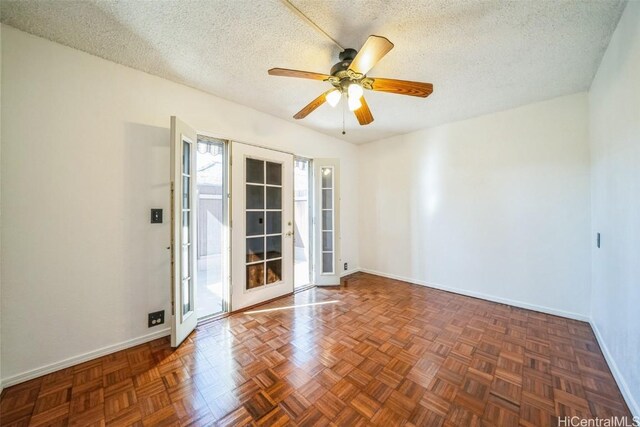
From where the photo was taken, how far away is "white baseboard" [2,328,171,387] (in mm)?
1640

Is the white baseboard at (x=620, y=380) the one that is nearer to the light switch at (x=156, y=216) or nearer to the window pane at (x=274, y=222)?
the window pane at (x=274, y=222)

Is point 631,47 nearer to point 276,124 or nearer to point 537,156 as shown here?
point 537,156

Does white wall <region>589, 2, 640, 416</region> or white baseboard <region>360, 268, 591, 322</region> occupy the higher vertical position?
white wall <region>589, 2, 640, 416</region>

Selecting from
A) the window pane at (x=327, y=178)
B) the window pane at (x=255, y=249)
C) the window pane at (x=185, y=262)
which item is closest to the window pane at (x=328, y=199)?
the window pane at (x=327, y=178)

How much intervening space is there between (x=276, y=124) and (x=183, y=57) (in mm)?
1366

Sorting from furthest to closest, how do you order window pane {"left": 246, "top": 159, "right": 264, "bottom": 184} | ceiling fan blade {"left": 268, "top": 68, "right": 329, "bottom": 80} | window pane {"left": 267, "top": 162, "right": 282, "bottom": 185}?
window pane {"left": 267, "top": 162, "right": 282, "bottom": 185}, window pane {"left": 246, "top": 159, "right": 264, "bottom": 184}, ceiling fan blade {"left": 268, "top": 68, "right": 329, "bottom": 80}

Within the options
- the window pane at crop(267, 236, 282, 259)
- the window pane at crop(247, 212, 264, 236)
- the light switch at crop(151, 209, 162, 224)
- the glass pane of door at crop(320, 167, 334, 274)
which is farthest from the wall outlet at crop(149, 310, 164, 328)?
the glass pane of door at crop(320, 167, 334, 274)

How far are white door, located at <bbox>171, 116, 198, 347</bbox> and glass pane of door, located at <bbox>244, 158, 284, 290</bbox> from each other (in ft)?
2.20

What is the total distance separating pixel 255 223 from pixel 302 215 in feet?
6.58

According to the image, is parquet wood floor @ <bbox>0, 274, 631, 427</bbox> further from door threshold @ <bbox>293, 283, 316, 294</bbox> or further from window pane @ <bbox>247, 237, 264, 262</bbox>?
door threshold @ <bbox>293, 283, 316, 294</bbox>

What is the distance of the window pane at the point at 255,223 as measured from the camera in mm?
2973

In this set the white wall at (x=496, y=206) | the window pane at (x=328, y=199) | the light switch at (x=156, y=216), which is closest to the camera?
the light switch at (x=156, y=216)

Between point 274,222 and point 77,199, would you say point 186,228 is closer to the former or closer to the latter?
point 77,199

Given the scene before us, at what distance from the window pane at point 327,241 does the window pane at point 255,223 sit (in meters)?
1.14
